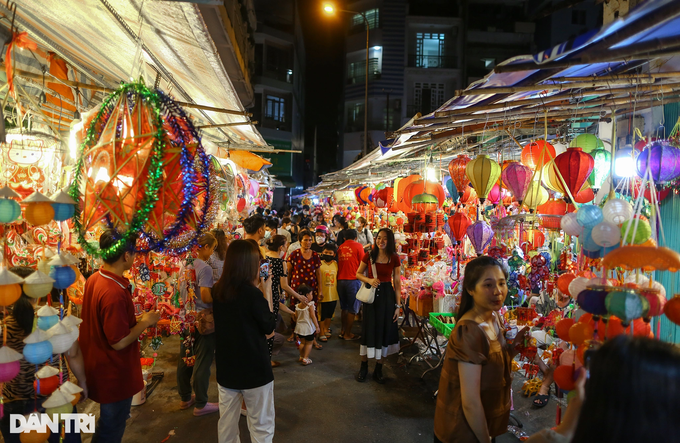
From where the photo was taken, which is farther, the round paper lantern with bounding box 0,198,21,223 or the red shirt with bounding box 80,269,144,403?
the red shirt with bounding box 80,269,144,403

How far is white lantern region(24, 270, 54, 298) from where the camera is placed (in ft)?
6.20

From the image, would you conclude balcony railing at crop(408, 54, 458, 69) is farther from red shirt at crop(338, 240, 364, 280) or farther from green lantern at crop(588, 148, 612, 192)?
green lantern at crop(588, 148, 612, 192)

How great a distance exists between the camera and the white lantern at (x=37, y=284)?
1891 millimetres

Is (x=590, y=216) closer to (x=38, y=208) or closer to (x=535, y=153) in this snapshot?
(x=535, y=153)

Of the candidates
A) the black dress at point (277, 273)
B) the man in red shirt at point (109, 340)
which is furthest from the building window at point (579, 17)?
the man in red shirt at point (109, 340)

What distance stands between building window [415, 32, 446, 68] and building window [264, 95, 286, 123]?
419 inches

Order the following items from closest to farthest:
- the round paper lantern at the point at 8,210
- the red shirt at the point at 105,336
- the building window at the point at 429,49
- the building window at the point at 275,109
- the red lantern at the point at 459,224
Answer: the round paper lantern at the point at 8,210 < the red shirt at the point at 105,336 < the red lantern at the point at 459,224 < the building window at the point at 429,49 < the building window at the point at 275,109

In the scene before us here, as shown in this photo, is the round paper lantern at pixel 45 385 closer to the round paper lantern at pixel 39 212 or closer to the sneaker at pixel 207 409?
the round paper lantern at pixel 39 212

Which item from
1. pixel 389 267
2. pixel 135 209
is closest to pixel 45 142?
pixel 135 209

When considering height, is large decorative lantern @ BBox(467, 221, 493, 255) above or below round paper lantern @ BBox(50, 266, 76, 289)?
above

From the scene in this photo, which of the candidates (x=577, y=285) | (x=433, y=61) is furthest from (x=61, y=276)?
(x=433, y=61)

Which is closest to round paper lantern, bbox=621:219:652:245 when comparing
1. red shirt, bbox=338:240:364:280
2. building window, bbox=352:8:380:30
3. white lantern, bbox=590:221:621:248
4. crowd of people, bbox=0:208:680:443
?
white lantern, bbox=590:221:621:248

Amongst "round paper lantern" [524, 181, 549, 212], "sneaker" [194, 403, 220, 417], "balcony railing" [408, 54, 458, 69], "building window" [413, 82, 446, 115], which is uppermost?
"balcony railing" [408, 54, 458, 69]

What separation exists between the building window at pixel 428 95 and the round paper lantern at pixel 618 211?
24.2m
